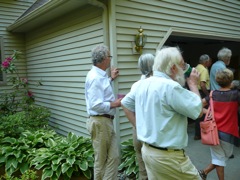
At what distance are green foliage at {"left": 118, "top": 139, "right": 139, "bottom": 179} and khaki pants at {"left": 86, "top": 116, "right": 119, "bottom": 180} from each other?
0.49 m

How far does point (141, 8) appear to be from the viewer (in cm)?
444

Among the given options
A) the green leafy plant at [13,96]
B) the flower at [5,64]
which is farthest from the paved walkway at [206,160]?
the flower at [5,64]

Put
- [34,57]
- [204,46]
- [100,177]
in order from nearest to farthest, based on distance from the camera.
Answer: [100,177]
[34,57]
[204,46]

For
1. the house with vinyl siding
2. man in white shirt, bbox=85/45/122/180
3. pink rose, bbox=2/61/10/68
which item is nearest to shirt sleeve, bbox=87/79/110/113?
man in white shirt, bbox=85/45/122/180

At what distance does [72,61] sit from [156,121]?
12.0 ft

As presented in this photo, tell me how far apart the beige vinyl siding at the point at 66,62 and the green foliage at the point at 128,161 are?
1145 mm

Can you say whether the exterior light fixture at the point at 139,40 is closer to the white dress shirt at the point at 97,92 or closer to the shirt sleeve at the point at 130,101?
the white dress shirt at the point at 97,92

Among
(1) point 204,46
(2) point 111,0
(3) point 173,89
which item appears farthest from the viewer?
(1) point 204,46

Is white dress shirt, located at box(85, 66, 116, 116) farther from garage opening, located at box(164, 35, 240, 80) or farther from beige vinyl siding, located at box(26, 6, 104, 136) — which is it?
garage opening, located at box(164, 35, 240, 80)

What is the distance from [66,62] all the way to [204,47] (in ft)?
A: 21.2

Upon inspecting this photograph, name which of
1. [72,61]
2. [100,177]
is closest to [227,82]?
[100,177]

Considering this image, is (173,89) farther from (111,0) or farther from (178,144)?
(111,0)

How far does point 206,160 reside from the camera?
4293 mm

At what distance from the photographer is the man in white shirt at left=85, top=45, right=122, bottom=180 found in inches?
125
